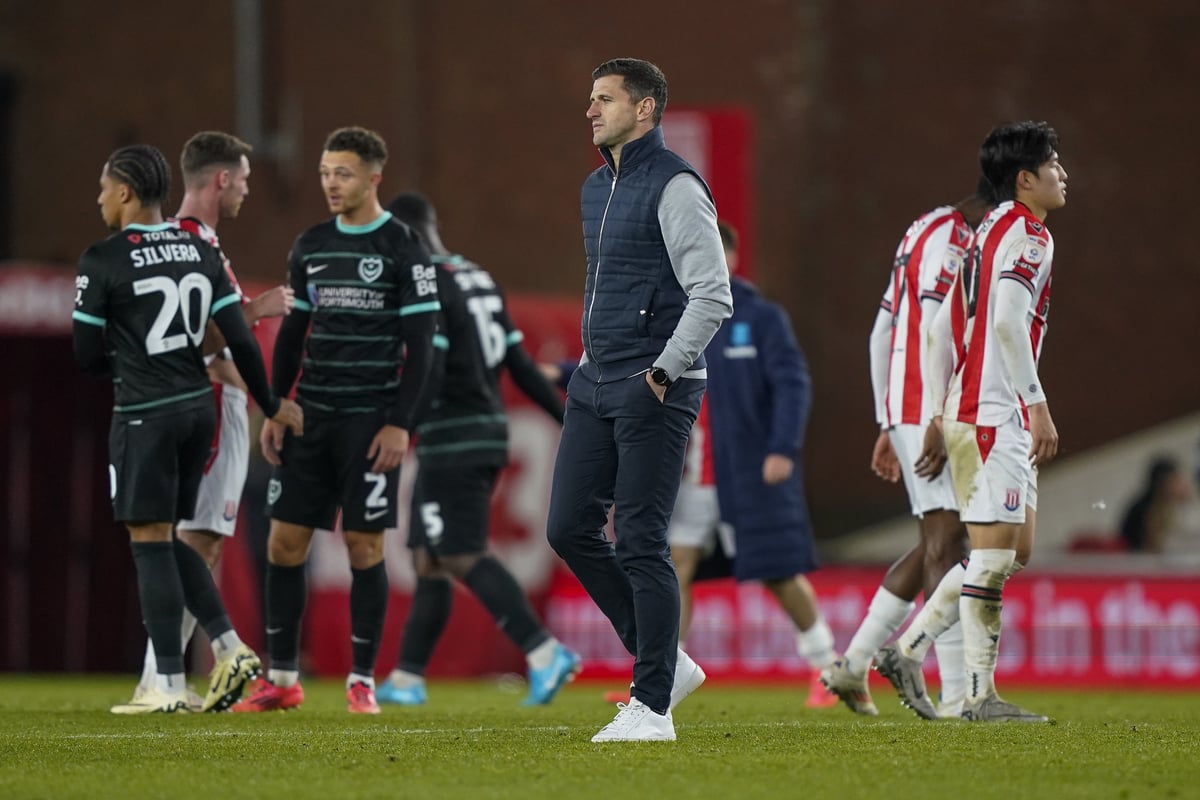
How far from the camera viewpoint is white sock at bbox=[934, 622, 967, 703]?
27.0 feet

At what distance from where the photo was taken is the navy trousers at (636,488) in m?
6.55

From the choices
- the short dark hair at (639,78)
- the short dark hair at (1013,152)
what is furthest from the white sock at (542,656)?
the short dark hair at (639,78)

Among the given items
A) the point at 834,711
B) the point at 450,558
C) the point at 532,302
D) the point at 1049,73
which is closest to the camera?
the point at 834,711

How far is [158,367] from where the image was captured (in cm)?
811

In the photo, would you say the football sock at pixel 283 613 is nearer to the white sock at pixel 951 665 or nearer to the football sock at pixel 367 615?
the football sock at pixel 367 615

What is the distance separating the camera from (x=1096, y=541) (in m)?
16.2

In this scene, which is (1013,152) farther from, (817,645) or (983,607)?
(817,645)

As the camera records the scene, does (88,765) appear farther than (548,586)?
No

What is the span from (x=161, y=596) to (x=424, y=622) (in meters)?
2.49

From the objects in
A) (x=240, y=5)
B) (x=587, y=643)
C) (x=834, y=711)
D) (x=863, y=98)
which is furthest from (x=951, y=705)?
(x=240, y=5)

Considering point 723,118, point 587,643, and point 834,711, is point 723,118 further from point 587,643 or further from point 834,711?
point 834,711

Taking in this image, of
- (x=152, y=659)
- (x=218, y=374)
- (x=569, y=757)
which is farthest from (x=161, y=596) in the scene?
(x=569, y=757)

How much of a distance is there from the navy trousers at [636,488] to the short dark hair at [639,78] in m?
0.97

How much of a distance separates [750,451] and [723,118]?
14.4 feet
